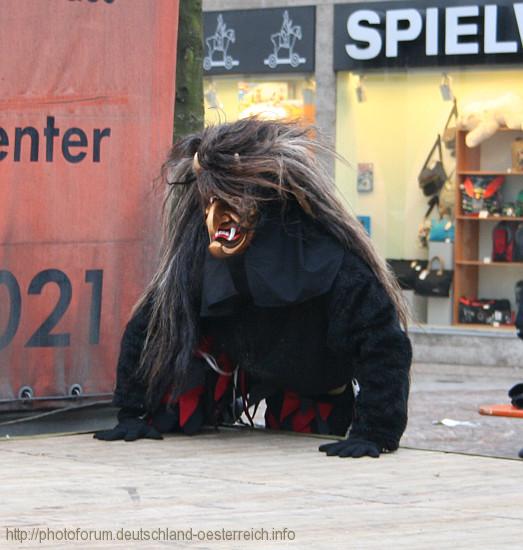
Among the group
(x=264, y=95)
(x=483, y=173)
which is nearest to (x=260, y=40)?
(x=264, y=95)

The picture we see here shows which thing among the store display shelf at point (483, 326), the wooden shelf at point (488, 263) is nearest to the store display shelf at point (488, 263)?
the wooden shelf at point (488, 263)

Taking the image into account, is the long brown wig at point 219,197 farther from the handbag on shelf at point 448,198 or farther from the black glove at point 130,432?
the handbag on shelf at point 448,198

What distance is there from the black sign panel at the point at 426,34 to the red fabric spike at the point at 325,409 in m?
7.57

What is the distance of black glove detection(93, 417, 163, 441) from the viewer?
5.11 metres

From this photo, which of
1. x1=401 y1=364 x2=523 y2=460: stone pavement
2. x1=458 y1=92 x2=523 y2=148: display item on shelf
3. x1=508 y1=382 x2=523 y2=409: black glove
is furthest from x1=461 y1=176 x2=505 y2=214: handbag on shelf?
x1=508 y1=382 x2=523 y2=409: black glove

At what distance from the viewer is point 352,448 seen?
4770 mm

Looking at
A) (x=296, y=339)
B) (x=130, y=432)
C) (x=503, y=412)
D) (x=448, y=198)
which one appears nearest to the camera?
(x=296, y=339)

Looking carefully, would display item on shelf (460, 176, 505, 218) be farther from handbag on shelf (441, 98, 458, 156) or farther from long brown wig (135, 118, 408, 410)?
long brown wig (135, 118, 408, 410)

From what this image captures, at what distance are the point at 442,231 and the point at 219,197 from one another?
8.31m

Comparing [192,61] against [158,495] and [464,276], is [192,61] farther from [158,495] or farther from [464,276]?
[464,276]

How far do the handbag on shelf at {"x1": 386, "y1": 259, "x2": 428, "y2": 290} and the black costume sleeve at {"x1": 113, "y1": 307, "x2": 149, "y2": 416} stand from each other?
8.11 metres

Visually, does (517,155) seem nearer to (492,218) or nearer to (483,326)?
(492,218)

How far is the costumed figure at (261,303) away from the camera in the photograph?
485cm

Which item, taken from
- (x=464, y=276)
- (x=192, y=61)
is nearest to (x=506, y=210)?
(x=464, y=276)
